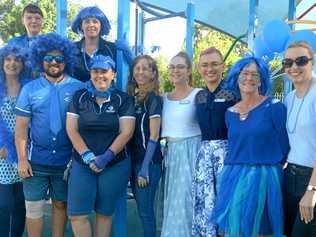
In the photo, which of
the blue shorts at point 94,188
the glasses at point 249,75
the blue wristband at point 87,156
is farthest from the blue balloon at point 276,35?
the blue wristband at point 87,156

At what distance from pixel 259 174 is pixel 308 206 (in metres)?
0.49

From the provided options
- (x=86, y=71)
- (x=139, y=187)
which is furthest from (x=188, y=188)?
(x=86, y=71)

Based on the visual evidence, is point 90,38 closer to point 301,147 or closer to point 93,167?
point 93,167

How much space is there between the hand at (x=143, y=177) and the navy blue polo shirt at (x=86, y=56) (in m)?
1.05

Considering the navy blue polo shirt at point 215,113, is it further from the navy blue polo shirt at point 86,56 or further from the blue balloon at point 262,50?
the blue balloon at point 262,50

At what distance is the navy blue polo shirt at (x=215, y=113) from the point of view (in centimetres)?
373

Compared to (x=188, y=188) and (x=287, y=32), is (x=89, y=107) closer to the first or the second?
(x=188, y=188)

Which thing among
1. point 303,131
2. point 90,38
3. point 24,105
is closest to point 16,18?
point 90,38

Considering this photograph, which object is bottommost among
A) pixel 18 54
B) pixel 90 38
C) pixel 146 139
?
pixel 146 139

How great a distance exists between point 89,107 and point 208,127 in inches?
37.5

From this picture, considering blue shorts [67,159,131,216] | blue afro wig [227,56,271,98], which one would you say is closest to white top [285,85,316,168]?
blue afro wig [227,56,271,98]

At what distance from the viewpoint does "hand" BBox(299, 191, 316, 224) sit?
2.89 metres

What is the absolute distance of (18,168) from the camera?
13.1 feet

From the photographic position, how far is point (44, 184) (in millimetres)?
4039
